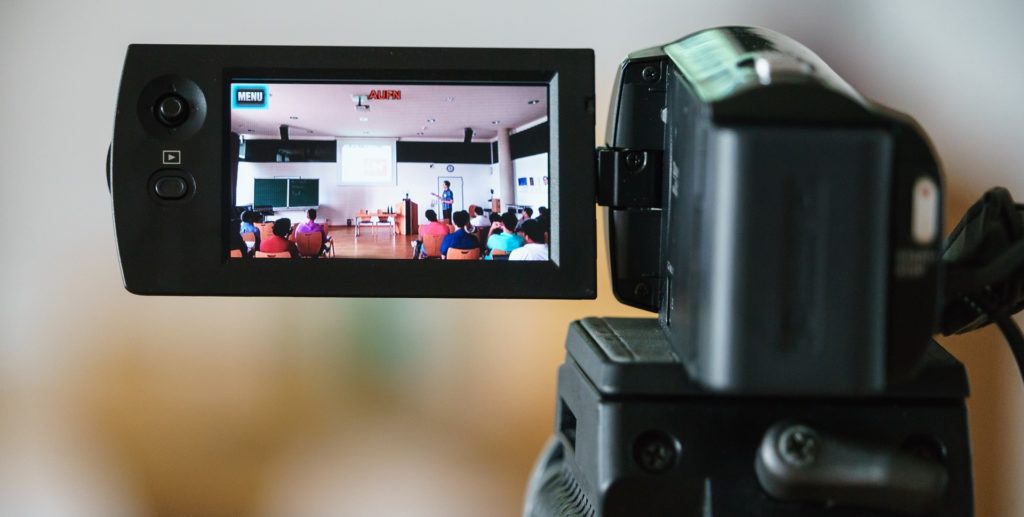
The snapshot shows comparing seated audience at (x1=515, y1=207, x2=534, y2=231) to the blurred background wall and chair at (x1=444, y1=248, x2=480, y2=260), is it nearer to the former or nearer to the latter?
chair at (x1=444, y1=248, x2=480, y2=260)

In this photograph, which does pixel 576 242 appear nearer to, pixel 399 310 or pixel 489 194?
pixel 489 194

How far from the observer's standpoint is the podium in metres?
0.80

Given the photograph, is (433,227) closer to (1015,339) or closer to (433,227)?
(433,227)

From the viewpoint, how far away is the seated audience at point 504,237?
0.77 meters

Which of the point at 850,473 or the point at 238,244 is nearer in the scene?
the point at 850,473

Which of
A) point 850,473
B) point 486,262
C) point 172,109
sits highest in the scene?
point 172,109

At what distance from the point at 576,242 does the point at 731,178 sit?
30 centimetres

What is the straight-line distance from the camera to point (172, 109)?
72 cm

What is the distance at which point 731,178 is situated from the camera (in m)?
0.44

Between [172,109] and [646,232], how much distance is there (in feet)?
1.42

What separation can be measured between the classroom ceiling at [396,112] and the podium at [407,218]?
7 centimetres

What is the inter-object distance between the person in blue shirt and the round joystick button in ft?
0.85

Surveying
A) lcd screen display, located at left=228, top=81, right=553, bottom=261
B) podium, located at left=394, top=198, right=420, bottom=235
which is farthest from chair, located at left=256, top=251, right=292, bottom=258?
podium, located at left=394, top=198, right=420, bottom=235

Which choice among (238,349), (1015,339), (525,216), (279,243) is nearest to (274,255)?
(279,243)
